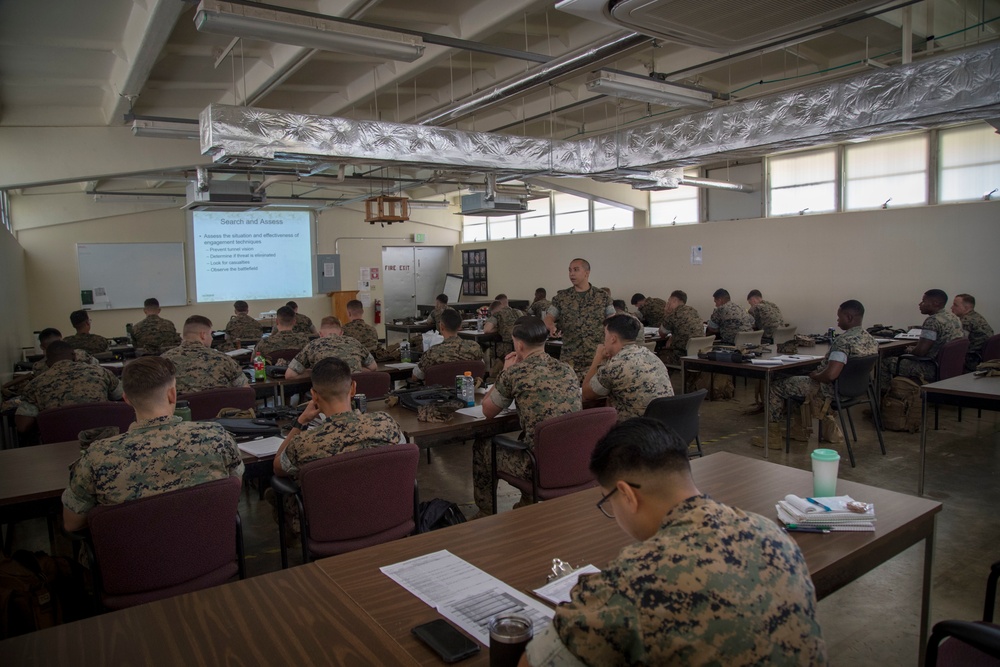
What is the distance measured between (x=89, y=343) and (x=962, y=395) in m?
8.41

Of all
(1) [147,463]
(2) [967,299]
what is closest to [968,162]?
(2) [967,299]

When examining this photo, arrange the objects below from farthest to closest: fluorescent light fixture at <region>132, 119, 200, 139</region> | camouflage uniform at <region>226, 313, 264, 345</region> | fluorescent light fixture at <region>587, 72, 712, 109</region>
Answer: camouflage uniform at <region>226, 313, 264, 345</region> → fluorescent light fixture at <region>132, 119, 200, 139</region> → fluorescent light fixture at <region>587, 72, 712, 109</region>

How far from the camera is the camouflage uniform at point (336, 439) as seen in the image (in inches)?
104

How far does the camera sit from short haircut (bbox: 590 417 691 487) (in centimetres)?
129

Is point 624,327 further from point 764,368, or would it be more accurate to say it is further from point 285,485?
point 285,485

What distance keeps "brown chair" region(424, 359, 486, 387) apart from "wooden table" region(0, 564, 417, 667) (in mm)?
3306

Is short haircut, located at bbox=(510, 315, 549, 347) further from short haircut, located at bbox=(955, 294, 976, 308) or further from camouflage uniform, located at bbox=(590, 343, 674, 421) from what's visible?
short haircut, located at bbox=(955, 294, 976, 308)

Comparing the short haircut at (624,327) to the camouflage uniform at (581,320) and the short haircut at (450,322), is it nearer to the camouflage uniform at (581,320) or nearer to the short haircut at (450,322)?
the camouflage uniform at (581,320)

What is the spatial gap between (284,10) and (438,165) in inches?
90.8

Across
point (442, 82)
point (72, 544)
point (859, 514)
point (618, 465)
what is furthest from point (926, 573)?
point (442, 82)

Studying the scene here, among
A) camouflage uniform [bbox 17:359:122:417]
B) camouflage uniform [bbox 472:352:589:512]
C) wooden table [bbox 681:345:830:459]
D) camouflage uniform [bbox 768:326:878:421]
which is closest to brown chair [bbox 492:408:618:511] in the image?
camouflage uniform [bbox 472:352:589:512]

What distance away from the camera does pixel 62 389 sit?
167 inches

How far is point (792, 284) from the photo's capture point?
9.16 m

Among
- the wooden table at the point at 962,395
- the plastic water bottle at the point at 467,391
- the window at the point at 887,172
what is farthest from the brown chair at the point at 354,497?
the window at the point at 887,172
